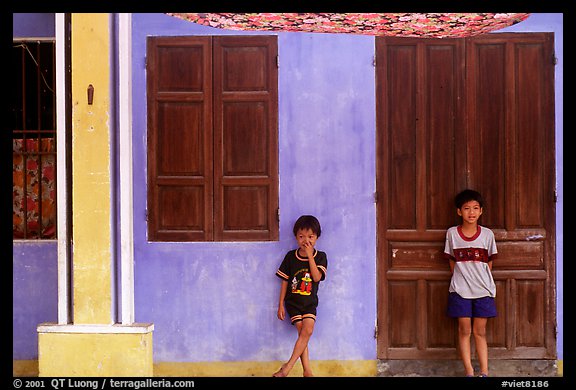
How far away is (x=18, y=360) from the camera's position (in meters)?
5.93

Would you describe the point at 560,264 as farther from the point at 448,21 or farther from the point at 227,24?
the point at 227,24

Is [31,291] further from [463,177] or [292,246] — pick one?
[463,177]

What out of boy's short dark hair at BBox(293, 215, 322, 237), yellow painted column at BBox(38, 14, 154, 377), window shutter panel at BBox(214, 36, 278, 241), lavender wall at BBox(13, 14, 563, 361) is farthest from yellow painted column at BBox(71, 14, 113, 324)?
boy's short dark hair at BBox(293, 215, 322, 237)

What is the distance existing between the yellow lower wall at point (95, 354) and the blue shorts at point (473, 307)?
2517 millimetres

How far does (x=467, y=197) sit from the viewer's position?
5.60 meters

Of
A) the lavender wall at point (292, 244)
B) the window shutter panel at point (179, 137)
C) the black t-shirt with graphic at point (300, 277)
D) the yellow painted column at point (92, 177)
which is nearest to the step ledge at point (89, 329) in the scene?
the yellow painted column at point (92, 177)

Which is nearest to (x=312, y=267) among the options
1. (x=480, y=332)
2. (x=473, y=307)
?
(x=473, y=307)

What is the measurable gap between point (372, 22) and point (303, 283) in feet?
7.24

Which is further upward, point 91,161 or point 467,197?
point 91,161

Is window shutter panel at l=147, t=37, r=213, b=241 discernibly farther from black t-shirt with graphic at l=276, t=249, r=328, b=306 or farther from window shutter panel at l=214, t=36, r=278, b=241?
black t-shirt with graphic at l=276, t=249, r=328, b=306

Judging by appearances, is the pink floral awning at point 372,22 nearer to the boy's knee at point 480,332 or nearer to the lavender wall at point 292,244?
the lavender wall at point 292,244
